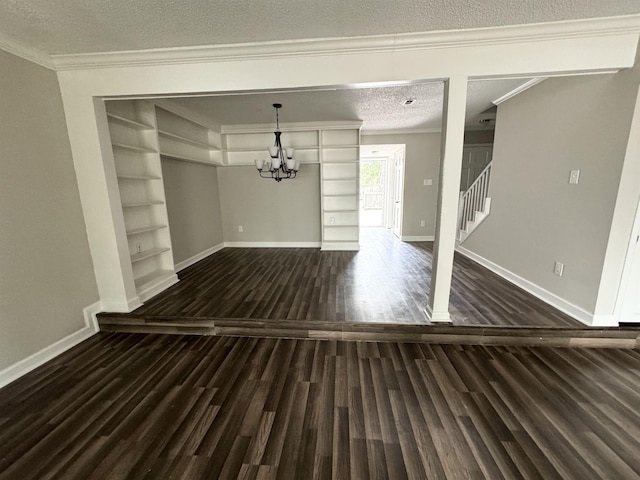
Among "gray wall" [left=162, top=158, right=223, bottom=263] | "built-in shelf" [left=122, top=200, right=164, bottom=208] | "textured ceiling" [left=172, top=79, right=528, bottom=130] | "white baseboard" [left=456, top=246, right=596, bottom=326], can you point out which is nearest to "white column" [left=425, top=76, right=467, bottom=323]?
"textured ceiling" [left=172, top=79, right=528, bottom=130]

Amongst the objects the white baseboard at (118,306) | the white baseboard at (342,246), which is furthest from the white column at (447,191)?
the white baseboard at (118,306)

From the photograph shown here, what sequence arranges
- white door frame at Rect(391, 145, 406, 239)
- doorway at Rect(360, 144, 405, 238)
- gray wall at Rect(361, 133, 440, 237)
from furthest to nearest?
doorway at Rect(360, 144, 405, 238), white door frame at Rect(391, 145, 406, 239), gray wall at Rect(361, 133, 440, 237)

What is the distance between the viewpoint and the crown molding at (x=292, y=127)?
4918 mm

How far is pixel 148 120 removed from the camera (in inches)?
131

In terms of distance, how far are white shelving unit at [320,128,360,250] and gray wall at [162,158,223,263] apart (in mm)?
2198

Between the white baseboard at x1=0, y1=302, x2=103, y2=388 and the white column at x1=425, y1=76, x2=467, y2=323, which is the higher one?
the white column at x1=425, y1=76, x2=467, y2=323

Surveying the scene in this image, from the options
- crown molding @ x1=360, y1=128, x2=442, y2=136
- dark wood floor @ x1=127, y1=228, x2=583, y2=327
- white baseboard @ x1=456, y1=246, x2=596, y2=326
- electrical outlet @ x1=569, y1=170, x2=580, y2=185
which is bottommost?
dark wood floor @ x1=127, y1=228, x2=583, y2=327

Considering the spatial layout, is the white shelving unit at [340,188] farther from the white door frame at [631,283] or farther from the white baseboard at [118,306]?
the white door frame at [631,283]

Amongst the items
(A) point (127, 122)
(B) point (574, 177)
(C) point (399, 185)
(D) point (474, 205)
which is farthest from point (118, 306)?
(C) point (399, 185)

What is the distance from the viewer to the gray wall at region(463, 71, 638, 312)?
7.58 feet

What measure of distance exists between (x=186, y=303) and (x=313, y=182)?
3353mm

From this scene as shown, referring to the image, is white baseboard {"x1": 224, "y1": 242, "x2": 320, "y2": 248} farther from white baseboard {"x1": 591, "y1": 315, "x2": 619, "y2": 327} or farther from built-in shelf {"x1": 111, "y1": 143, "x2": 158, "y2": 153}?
white baseboard {"x1": 591, "y1": 315, "x2": 619, "y2": 327}

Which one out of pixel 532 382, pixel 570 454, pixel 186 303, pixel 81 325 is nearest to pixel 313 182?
pixel 186 303

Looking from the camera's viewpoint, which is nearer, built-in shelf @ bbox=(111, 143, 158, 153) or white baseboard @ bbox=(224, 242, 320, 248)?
built-in shelf @ bbox=(111, 143, 158, 153)
